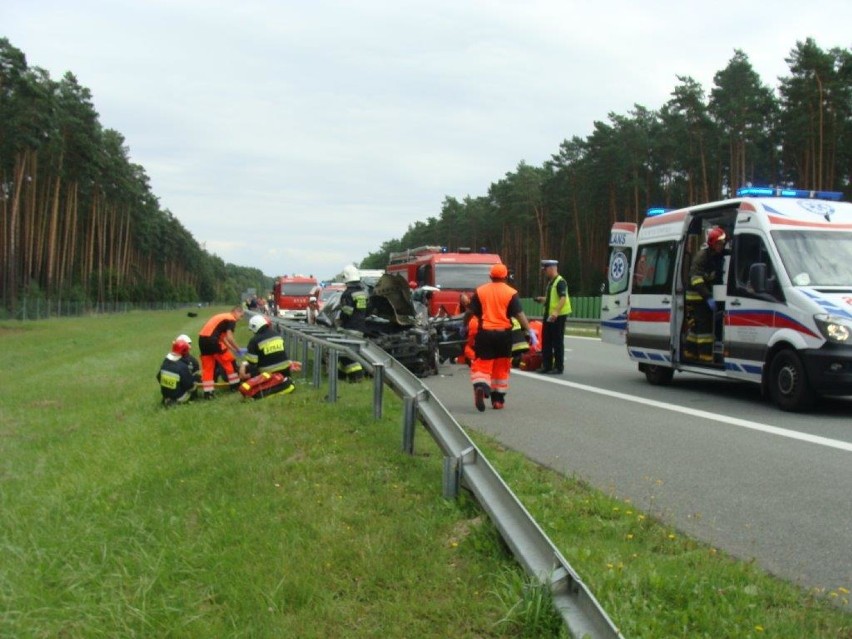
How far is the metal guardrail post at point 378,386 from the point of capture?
849 cm

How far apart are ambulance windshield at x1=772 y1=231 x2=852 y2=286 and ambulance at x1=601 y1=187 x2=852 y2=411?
1cm

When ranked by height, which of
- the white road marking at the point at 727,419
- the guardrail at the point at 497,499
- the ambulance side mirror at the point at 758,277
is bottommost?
the white road marking at the point at 727,419

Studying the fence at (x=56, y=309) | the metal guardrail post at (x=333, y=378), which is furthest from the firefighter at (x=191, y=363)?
the fence at (x=56, y=309)

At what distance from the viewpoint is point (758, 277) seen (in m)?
10.8

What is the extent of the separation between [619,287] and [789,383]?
16.6 feet

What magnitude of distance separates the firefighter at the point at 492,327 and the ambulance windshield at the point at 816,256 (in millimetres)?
3225

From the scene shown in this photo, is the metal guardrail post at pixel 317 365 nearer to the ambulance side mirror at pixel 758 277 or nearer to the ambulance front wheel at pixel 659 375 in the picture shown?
the ambulance front wheel at pixel 659 375

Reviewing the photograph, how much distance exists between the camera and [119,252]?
94000mm

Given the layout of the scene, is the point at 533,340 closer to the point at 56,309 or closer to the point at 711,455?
the point at 711,455

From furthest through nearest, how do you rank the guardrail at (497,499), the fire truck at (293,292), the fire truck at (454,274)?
the fire truck at (293,292) < the fire truck at (454,274) < the guardrail at (497,499)

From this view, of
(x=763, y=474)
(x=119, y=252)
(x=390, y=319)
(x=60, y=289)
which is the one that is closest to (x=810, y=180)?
(x=390, y=319)

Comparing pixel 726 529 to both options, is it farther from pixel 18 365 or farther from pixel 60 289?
pixel 60 289

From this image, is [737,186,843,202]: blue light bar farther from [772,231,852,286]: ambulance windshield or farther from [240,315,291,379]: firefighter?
[240,315,291,379]: firefighter

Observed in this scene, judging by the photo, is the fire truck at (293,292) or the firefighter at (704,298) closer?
the firefighter at (704,298)
